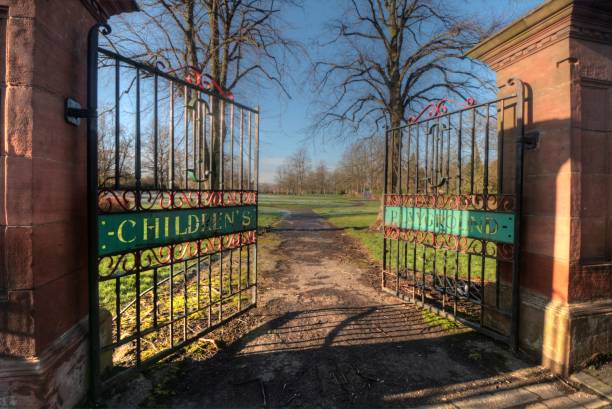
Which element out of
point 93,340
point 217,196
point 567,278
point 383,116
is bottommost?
point 93,340

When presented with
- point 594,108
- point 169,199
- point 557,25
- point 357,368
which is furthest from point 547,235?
point 169,199

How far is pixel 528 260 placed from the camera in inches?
139

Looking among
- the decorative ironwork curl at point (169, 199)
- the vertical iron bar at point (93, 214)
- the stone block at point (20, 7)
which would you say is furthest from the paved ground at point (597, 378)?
the stone block at point (20, 7)

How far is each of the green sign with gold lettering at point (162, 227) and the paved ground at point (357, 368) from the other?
131 cm

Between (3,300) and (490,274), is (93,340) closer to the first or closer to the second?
(3,300)

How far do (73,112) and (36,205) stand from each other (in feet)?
2.55

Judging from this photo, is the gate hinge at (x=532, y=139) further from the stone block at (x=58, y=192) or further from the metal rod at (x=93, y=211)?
the stone block at (x=58, y=192)

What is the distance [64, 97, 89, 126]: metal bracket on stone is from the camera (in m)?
2.38

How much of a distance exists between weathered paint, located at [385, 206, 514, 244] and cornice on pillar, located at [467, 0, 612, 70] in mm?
1920

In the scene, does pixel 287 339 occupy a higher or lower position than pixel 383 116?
lower

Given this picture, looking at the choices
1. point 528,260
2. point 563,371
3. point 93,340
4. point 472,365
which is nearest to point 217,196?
point 93,340

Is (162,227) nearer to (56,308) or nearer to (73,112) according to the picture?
(56,308)

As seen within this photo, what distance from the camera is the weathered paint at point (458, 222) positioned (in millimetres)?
3611

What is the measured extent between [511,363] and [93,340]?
409 cm
